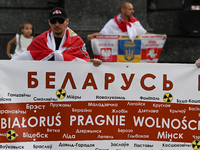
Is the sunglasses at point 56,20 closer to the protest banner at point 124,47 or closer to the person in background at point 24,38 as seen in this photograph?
the protest banner at point 124,47

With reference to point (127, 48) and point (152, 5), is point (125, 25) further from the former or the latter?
point (152, 5)

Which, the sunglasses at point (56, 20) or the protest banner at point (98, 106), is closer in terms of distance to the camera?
the protest banner at point (98, 106)

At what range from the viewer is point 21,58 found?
438 centimetres

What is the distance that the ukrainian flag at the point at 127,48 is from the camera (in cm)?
751

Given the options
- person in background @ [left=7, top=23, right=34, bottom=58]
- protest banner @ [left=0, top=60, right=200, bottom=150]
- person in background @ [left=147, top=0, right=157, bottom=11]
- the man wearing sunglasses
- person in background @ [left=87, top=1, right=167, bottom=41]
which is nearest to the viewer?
protest banner @ [left=0, top=60, right=200, bottom=150]

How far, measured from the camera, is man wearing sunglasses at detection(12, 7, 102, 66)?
14.1 feet

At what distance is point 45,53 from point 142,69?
1190mm

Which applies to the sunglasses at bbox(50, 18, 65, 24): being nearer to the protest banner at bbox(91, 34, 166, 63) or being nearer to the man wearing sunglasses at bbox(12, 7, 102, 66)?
the man wearing sunglasses at bbox(12, 7, 102, 66)

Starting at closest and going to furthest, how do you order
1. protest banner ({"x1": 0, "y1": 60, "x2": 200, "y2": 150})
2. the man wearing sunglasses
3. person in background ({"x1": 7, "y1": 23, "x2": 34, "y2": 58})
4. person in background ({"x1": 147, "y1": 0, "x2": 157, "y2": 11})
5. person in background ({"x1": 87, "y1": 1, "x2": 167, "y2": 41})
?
1. protest banner ({"x1": 0, "y1": 60, "x2": 200, "y2": 150})
2. the man wearing sunglasses
3. person in background ({"x1": 87, "y1": 1, "x2": 167, "y2": 41})
4. person in background ({"x1": 7, "y1": 23, "x2": 34, "y2": 58})
5. person in background ({"x1": 147, "y1": 0, "x2": 157, "y2": 11})

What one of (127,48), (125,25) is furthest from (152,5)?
(127,48)

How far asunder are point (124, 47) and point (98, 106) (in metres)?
3.72

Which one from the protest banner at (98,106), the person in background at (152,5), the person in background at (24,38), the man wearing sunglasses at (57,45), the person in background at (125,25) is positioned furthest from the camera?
the person in background at (152,5)

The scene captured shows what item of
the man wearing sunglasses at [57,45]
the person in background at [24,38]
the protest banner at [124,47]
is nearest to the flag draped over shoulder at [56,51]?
the man wearing sunglasses at [57,45]

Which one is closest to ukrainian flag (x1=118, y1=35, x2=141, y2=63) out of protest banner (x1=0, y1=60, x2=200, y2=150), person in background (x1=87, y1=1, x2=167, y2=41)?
person in background (x1=87, y1=1, x2=167, y2=41)
